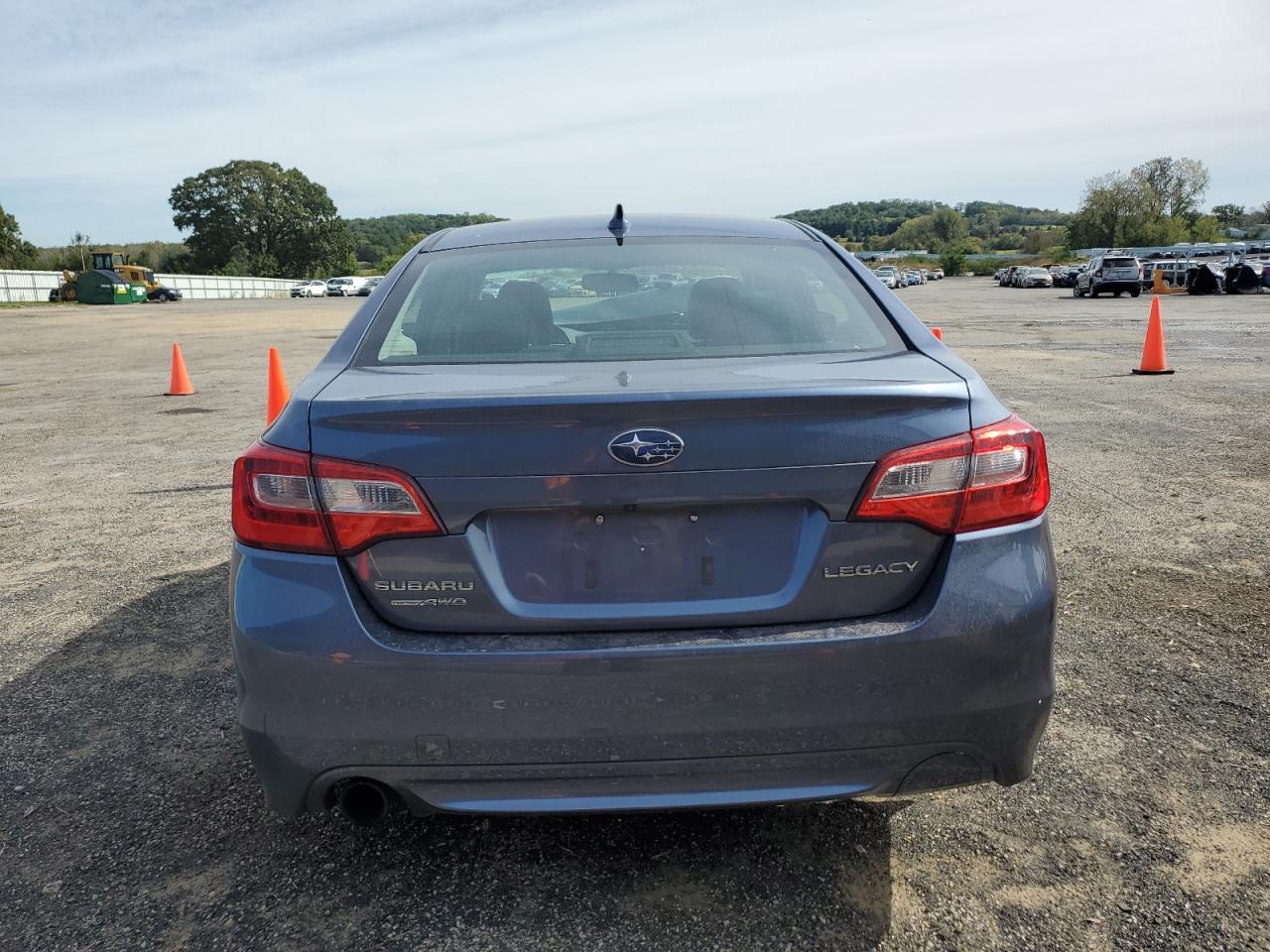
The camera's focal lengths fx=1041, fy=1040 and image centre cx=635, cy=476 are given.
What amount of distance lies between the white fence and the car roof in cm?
7151

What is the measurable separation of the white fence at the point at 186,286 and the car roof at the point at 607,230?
71.5m

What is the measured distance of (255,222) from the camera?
12388cm

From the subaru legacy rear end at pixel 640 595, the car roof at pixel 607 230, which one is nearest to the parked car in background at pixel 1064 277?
the car roof at pixel 607 230

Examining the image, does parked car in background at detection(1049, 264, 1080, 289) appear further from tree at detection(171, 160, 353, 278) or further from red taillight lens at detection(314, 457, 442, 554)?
tree at detection(171, 160, 353, 278)

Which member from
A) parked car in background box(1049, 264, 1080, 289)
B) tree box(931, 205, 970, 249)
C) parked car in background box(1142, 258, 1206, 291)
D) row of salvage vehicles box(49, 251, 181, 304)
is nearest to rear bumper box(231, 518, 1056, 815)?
parked car in background box(1142, 258, 1206, 291)

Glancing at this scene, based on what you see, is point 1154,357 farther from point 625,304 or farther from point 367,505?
point 367,505

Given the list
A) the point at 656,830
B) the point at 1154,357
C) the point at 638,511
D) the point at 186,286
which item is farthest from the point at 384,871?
the point at 186,286

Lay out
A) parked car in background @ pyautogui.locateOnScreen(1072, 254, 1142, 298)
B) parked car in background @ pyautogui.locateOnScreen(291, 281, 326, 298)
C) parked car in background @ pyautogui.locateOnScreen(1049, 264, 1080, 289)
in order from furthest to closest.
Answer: parked car in background @ pyautogui.locateOnScreen(291, 281, 326, 298)
parked car in background @ pyautogui.locateOnScreen(1049, 264, 1080, 289)
parked car in background @ pyautogui.locateOnScreen(1072, 254, 1142, 298)

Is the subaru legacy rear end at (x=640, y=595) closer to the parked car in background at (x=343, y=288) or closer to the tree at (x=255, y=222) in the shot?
the parked car in background at (x=343, y=288)

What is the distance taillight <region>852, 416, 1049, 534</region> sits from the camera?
7.09ft

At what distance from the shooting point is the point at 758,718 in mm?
2150

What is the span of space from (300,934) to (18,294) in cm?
7467

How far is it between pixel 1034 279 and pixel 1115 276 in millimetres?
27016

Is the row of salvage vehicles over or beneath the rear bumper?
over
